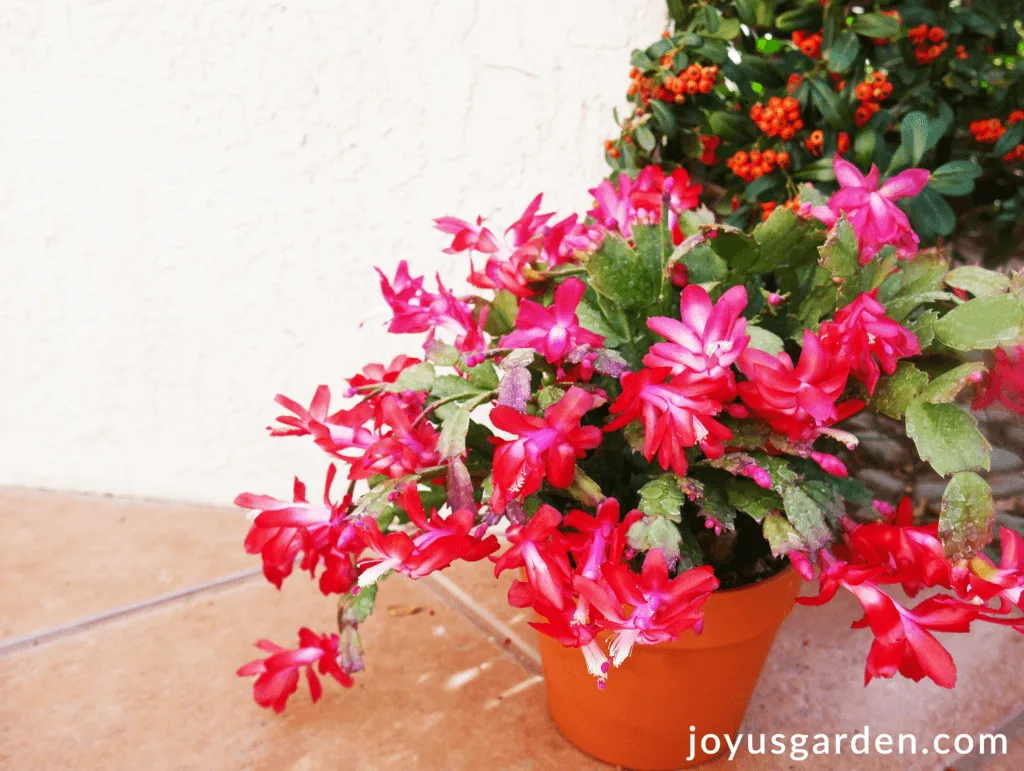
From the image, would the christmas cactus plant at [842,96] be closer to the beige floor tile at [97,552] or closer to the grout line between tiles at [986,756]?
the grout line between tiles at [986,756]

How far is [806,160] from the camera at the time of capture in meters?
0.89

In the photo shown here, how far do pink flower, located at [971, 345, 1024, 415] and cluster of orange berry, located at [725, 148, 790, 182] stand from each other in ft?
1.33

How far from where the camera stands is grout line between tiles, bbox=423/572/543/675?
879 mm

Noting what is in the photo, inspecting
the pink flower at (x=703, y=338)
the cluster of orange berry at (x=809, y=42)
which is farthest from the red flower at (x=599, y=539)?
the cluster of orange berry at (x=809, y=42)

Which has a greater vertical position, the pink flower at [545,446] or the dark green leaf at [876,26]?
the dark green leaf at [876,26]

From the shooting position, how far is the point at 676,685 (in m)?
0.63

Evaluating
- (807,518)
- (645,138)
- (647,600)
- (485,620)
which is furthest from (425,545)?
(645,138)

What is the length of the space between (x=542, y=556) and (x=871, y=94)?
0.65 meters

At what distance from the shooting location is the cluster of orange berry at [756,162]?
866 millimetres

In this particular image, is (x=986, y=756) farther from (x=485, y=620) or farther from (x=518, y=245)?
(x=518, y=245)

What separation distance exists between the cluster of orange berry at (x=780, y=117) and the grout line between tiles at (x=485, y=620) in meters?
0.64

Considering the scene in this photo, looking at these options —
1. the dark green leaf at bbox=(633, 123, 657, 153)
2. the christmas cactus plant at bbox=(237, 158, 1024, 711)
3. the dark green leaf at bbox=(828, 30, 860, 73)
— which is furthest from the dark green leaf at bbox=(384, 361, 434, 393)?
the dark green leaf at bbox=(828, 30, 860, 73)

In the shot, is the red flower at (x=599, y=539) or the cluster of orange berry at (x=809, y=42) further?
the cluster of orange berry at (x=809, y=42)

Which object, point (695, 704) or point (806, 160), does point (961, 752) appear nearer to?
point (695, 704)
